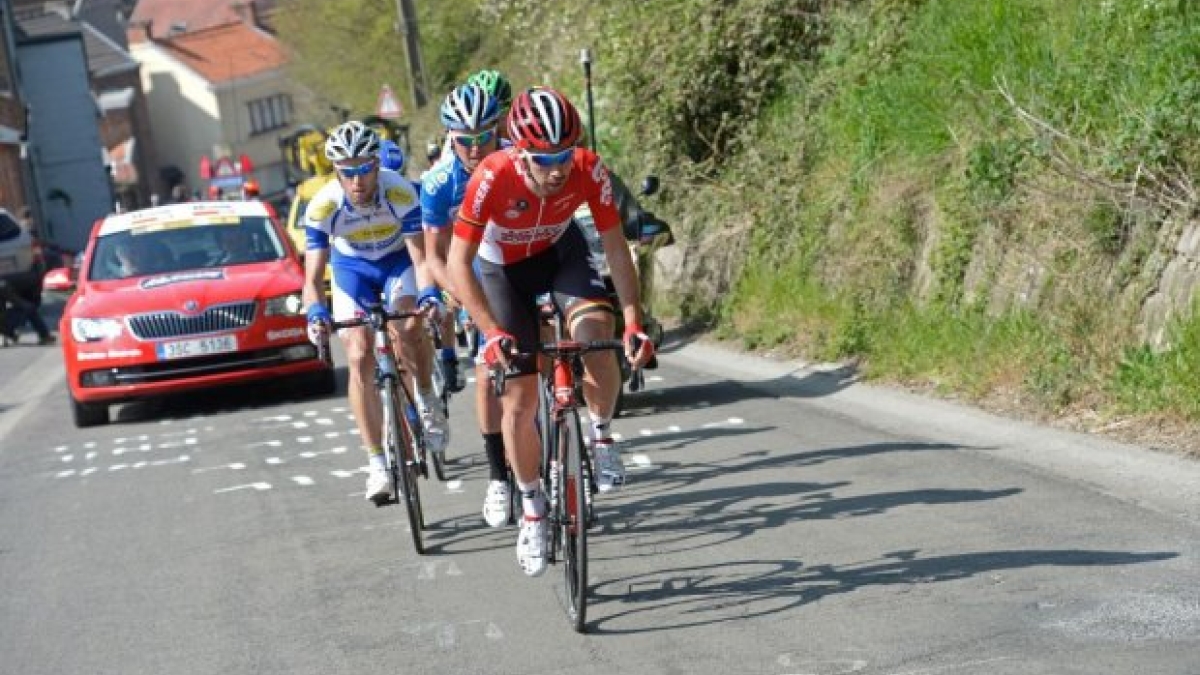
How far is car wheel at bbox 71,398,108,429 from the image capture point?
16422mm

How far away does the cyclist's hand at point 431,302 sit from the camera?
962 centimetres

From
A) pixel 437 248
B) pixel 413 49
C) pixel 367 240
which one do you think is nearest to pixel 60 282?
pixel 367 240

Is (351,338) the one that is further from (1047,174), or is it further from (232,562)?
(1047,174)

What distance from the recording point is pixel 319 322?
9578mm

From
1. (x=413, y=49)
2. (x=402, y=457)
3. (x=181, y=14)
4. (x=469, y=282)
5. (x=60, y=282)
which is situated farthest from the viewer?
(x=181, y=14)

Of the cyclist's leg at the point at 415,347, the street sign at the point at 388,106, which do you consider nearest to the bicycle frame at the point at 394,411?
the cyclist's leg at the point at 415,347

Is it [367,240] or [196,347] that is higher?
[367,240]

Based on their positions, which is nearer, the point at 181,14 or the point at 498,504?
the point at 498,504

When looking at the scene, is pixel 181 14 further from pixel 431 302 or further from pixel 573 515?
pixel 573 515

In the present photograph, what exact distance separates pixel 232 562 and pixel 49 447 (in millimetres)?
6591

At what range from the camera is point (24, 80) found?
2744 inches

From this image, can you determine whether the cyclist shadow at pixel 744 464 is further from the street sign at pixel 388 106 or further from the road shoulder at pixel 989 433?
the street sign at pixel 388 106

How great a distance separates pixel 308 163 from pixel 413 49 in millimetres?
4692

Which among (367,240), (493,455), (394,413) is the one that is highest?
(367,240)
